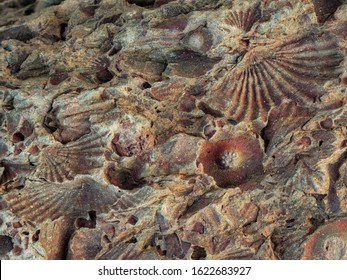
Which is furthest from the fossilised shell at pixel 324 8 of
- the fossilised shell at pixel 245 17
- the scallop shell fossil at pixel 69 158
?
the scallop shell fossil at pixel 69 158

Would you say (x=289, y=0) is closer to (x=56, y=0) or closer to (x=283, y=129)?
(x=283, y=129)

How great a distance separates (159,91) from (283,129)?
0.41 m

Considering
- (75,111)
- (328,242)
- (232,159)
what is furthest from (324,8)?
(75,111)

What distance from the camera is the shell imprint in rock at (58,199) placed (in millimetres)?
1470

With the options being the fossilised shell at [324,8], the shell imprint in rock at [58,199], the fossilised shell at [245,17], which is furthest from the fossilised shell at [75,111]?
the fossilised shell at [324,8]

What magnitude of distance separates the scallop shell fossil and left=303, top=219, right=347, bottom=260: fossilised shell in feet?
2.28

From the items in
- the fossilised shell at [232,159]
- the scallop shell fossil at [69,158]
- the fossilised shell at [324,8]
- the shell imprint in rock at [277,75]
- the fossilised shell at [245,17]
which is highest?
the fossilised shell at [324,8]

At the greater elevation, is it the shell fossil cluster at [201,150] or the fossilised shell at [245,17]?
the fossilised shell at [245,17]

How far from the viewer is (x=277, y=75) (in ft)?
4.91

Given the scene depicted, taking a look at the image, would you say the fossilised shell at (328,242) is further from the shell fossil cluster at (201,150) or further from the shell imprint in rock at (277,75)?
the shell imprint in rock at (277,75)

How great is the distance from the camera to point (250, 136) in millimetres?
1506

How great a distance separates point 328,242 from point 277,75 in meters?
0.54

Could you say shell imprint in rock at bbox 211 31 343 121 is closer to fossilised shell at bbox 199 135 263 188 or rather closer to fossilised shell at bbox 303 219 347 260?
fossilised shell at bbox 199 135 263 188
